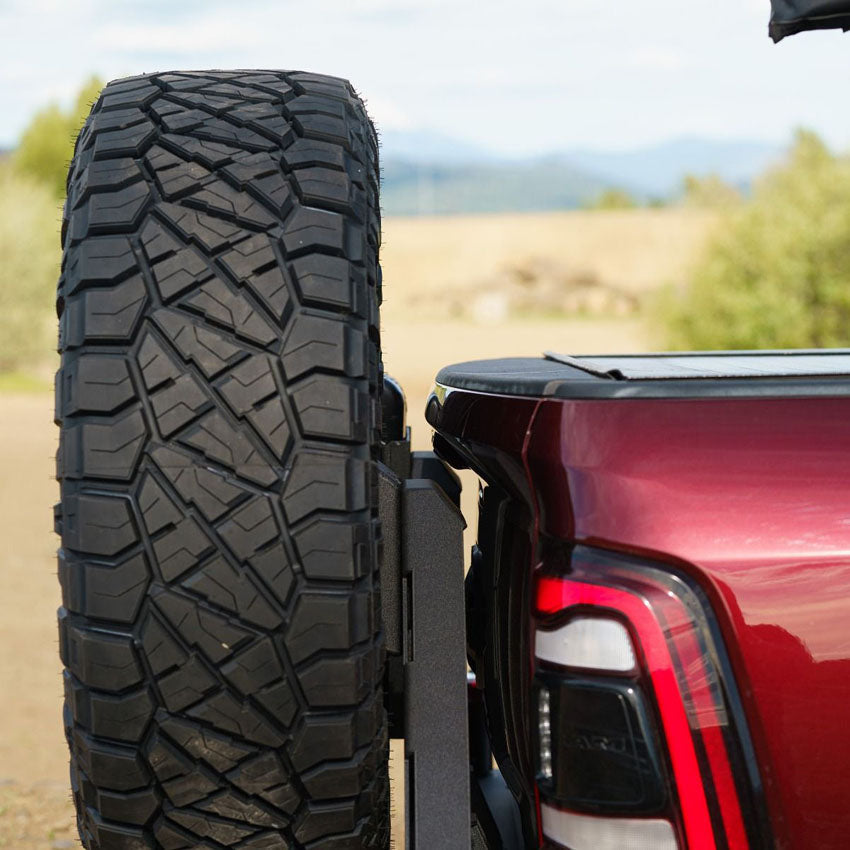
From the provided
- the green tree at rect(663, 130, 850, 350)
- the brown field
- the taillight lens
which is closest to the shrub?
the brown field

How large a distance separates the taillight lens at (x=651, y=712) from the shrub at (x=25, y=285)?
83.4ft

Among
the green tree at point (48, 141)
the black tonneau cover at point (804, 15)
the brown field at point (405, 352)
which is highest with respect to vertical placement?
the green tree at point (48, 141)

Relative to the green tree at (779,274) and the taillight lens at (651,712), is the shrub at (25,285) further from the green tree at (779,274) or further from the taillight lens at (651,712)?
the taillight lens at (651,712)

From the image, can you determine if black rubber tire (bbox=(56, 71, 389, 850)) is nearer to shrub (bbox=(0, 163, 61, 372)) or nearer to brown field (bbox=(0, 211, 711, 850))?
brown field (bbox=(0, 211, 711, 850))

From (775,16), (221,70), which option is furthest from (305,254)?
(775,16)

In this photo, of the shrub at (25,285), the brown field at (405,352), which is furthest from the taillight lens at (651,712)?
the shrub at (25,285)

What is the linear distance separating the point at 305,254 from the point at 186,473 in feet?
1.40

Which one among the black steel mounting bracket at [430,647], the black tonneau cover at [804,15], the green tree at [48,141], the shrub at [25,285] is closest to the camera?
the black steel mounting bracket at [430,647]

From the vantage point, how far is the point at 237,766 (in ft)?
6.87

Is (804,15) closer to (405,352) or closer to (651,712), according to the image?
(651,712)

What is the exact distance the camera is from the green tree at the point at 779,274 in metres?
18.9

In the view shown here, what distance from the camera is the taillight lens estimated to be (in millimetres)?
1785

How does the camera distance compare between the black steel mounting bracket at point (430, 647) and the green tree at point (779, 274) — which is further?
the green tree at point (779, 274)

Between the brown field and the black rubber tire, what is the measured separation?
7.91 feet
